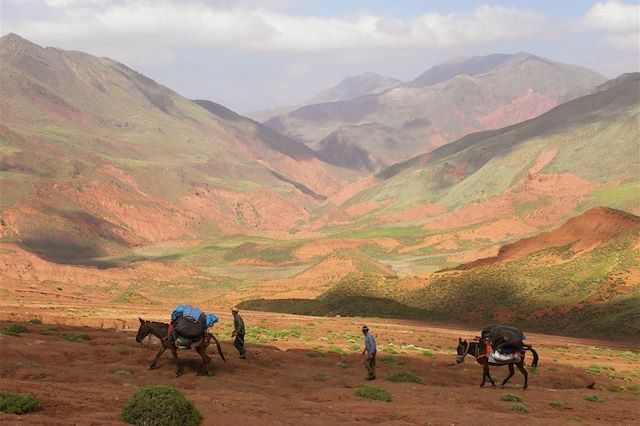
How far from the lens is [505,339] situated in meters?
21.8

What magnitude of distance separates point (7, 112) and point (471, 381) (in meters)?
194

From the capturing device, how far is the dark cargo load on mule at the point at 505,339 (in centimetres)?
2184

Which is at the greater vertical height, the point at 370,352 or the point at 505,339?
the point at 505,339

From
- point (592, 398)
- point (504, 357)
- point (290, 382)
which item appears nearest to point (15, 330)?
point (290, 382)

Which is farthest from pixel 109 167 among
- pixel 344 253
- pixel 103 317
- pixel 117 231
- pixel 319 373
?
pixel 319 373

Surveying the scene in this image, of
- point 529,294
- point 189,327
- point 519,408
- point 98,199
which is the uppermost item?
point 98,199

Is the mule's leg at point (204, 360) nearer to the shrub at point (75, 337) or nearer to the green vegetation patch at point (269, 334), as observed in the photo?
the shrub at point (75, 337)

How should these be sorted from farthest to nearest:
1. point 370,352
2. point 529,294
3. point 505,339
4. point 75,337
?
point 529,294 → point 75,337 → point 370,352 → point 505,339

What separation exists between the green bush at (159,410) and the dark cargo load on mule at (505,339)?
11168 mm

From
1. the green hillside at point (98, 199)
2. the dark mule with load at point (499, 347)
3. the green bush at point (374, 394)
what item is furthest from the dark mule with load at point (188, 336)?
the green hillside at point (98, 199)

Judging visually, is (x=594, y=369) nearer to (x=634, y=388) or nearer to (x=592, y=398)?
(x=634, y=388)

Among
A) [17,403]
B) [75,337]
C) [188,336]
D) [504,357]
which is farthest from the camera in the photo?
[75,337]

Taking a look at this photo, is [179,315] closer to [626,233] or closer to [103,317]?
[103,317]

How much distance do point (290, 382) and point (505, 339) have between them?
6.93 metres
